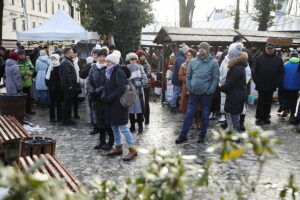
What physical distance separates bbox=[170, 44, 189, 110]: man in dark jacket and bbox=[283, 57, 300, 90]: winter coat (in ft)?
8.97

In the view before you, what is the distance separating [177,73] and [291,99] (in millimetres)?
3181

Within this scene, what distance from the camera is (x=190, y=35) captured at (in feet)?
36.1

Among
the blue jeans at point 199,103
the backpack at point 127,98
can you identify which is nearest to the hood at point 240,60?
the blue jeans at point 199,103

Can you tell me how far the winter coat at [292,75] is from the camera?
857 centimetres

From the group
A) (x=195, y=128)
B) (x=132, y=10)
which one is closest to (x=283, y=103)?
(x=195, y=128)

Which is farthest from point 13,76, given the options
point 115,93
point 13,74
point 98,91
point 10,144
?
point 115,93

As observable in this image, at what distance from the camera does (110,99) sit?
17.4ft

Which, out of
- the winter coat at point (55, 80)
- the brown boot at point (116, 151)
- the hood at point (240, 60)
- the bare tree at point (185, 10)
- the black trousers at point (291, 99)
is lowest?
the brown boot at point (116, 151)

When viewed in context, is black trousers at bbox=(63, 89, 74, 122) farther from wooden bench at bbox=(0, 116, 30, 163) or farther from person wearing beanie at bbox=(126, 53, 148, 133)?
wooden bench at bbox=(0, 116, 30, 163)

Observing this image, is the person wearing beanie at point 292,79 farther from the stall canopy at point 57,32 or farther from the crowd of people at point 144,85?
the stall canopy at point 57,32

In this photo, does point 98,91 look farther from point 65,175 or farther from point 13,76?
point 13,76

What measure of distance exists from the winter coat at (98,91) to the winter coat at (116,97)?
546 millimetres

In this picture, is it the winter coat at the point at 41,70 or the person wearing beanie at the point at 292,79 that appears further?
the winter coat at the point at 41,70

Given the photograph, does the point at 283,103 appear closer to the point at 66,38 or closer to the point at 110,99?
the point at 110,99
